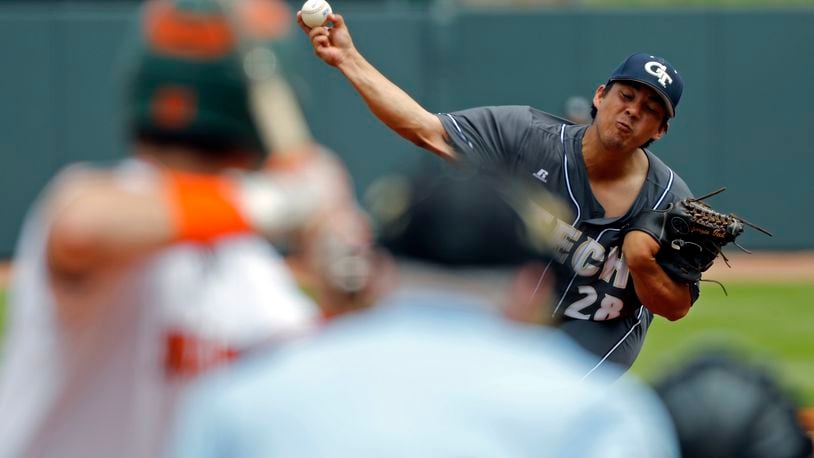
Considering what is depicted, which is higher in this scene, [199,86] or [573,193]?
[199,86]

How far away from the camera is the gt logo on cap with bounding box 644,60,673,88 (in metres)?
5.57

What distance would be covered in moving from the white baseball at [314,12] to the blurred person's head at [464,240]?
325 centimetres

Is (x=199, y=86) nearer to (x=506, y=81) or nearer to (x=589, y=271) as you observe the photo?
(x=589, y=271)

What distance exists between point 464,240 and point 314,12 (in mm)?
3379

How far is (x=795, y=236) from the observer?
1631 cm

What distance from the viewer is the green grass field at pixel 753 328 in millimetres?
10852

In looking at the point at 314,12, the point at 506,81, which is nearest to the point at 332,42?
the point at 314,12

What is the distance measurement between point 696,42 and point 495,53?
2228 mm

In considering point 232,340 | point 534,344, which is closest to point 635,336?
point 232,340

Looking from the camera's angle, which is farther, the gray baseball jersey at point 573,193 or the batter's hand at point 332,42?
the gray baseball jersey at point 573,193

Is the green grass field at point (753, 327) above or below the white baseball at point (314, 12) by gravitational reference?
below

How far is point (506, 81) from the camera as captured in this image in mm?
16547

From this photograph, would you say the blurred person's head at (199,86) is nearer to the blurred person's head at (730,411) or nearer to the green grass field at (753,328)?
the blurred person's head at (730,411)

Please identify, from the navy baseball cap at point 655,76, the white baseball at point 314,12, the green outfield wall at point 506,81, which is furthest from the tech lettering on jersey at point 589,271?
the green outfield wall at point 506,81
